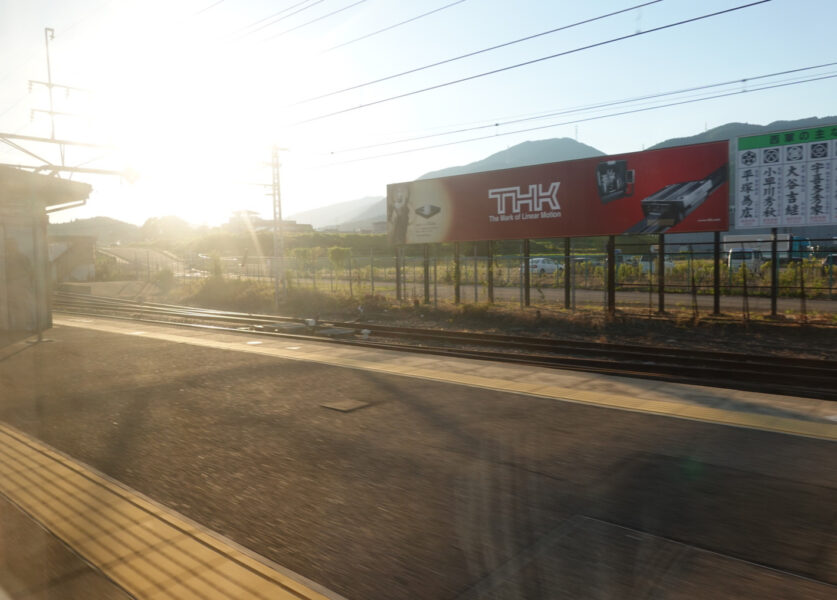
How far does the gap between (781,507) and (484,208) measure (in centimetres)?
2103

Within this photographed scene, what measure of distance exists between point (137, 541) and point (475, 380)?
6428 mm

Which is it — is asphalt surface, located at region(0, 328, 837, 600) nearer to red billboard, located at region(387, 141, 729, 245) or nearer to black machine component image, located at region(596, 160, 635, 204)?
red billboard, located at region(387, 141, 729, 245)

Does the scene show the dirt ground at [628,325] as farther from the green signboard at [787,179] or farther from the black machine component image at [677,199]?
the black machine component image at [677,199]

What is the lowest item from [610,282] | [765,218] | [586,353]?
[586,353]

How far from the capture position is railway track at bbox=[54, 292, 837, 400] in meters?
10.5

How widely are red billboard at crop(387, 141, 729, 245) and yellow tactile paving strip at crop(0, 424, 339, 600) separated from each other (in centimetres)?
1880

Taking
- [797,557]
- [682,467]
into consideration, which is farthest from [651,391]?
[797,557]

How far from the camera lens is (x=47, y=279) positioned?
19125mm

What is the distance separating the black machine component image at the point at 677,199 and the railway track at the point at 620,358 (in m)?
7.08

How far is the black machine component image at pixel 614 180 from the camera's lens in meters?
20.8

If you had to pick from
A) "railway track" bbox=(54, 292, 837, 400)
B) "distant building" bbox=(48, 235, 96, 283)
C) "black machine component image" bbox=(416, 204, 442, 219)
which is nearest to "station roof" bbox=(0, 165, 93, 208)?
"railway track" bbox=(54, 292, 837, 400)

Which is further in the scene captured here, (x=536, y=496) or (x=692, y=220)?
(x=692, y=220)

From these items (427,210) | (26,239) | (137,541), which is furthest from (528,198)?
(137,541)

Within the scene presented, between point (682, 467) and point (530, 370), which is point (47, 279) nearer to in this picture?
point (530, 370)
